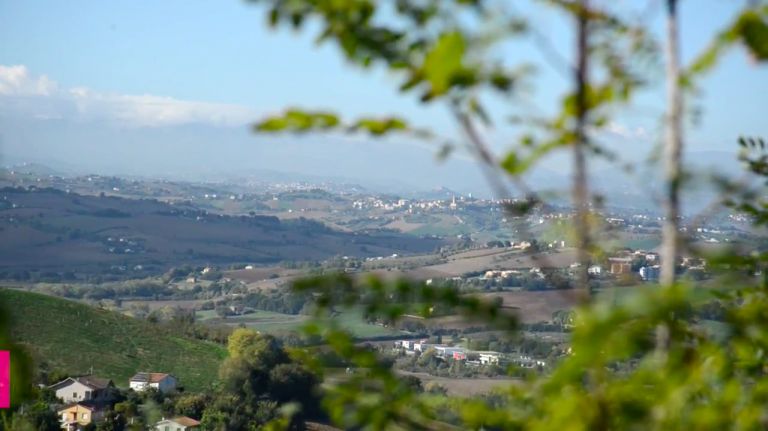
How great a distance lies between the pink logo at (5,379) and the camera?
75.2 inches

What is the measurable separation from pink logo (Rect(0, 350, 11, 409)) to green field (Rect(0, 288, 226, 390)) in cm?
1629

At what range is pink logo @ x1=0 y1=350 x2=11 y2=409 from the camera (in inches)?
75.2

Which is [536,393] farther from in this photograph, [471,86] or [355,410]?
[471,86]

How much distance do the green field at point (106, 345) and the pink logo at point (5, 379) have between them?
53.4 feet

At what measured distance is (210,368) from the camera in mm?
22625

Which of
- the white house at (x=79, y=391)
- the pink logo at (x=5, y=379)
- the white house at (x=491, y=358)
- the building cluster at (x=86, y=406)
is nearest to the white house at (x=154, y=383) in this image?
the building cluster at (x=86, y=406)

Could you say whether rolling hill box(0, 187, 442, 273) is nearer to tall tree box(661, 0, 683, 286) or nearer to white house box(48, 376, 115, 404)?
white house box(48, 376, 115, 404)

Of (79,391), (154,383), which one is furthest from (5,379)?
(154,383)

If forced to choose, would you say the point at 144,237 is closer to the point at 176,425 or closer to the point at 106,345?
the point at 106,345

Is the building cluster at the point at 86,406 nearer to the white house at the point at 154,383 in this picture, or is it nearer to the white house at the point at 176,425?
the white house at the point at 176,425

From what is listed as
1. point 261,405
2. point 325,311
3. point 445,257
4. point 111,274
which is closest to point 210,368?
point 261,405

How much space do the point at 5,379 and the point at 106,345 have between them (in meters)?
23.0

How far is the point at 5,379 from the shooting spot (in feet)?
7.22

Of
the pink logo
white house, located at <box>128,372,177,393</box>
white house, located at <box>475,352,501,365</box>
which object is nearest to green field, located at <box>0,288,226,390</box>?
white house, located at <box>128,372,177,393</box>
